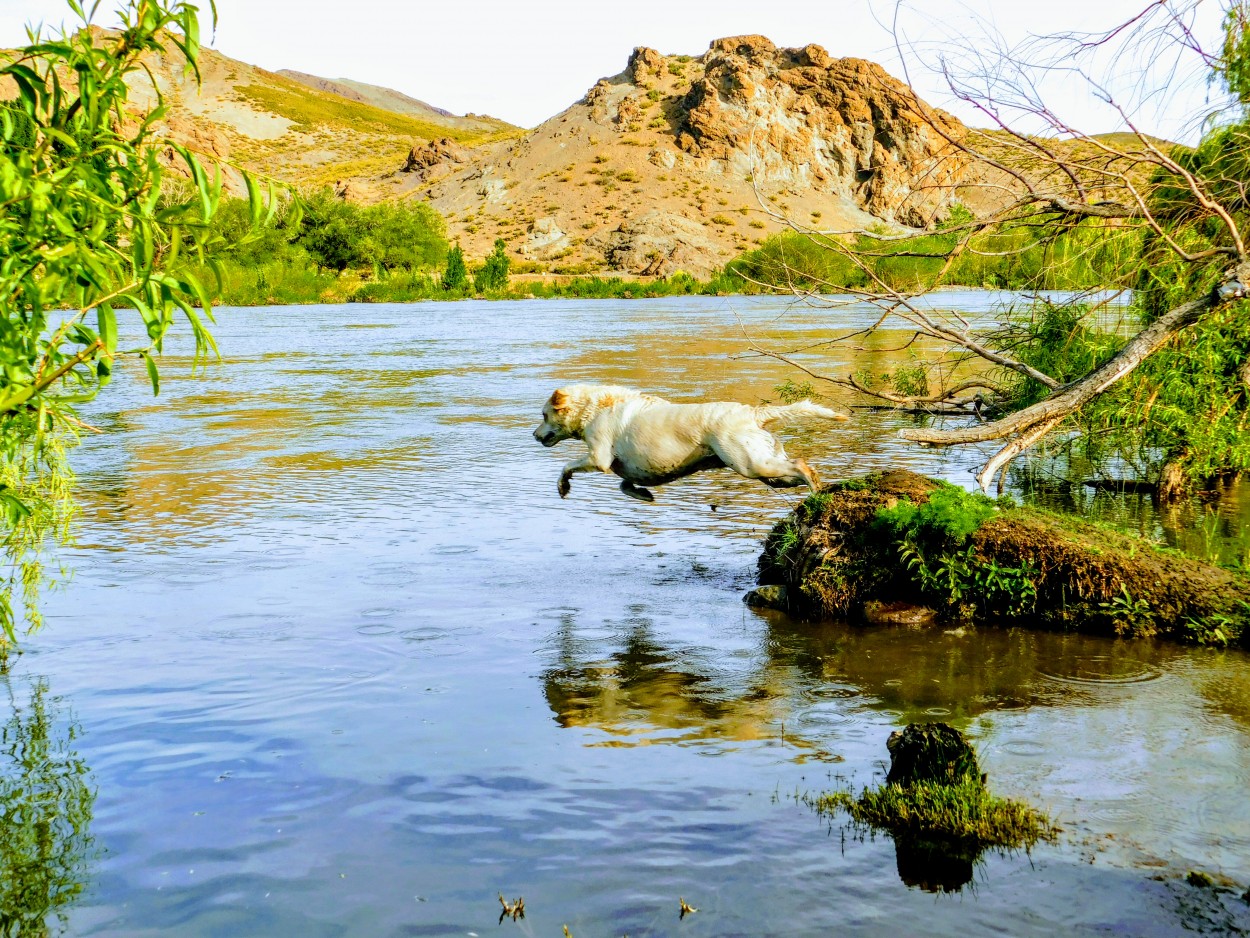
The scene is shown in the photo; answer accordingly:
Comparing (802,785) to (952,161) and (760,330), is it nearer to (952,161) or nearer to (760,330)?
(952,161)

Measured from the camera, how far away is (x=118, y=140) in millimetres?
4715

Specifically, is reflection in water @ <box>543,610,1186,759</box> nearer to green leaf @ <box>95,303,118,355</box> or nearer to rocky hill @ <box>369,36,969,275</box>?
green leaf @ <box>95,303,118,355</box>

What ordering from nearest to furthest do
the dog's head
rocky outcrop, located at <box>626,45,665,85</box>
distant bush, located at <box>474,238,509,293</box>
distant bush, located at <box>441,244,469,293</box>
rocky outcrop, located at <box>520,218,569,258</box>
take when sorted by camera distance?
the dog's head < distant bush, located at <box>441,244,469,293</box> < distant bush, located at <box>474,238,509,293</box> < rocky outcrop, located at <box>520,218,569,258</box> < rocky outcrop, located at <box>626,45,665,85</box>

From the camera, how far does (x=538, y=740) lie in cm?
755

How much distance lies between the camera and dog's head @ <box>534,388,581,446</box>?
37.3 feet

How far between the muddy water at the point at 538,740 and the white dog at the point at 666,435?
1.29 meters

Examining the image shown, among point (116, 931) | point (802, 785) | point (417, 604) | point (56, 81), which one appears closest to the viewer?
point (56, 81)

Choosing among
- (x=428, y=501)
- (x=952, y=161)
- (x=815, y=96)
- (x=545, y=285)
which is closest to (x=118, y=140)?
(x=952, y=161)

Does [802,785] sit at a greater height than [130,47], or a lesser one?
lesser

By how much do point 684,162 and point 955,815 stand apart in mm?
138678

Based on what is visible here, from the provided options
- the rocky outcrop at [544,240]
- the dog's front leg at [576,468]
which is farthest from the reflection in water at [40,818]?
the rocky outcrop at [544,240]

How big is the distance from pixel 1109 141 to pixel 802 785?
6068mm

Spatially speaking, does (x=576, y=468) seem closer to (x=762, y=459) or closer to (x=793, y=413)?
(x=762, y=459)

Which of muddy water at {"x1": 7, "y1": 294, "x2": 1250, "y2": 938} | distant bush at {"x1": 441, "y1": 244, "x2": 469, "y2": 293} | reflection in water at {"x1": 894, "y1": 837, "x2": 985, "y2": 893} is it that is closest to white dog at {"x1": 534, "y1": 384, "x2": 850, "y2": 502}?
muddy water at {"x1": 7, "y1": 294, "x2": 1250, "y2": 938}
